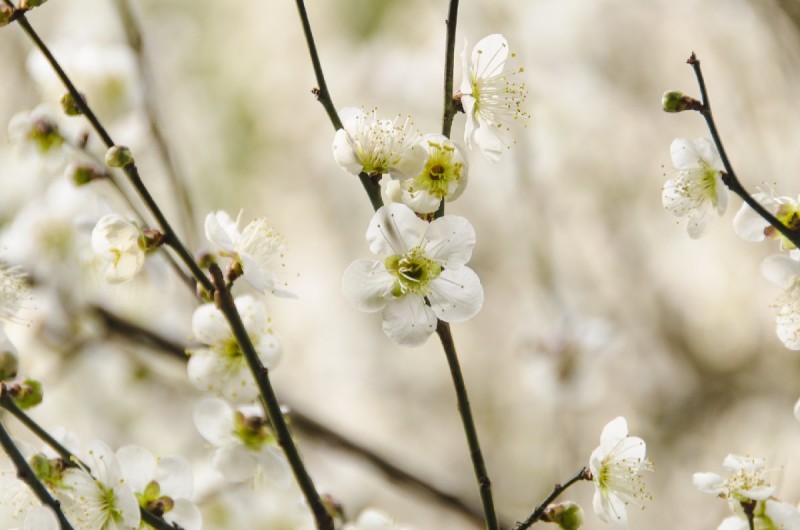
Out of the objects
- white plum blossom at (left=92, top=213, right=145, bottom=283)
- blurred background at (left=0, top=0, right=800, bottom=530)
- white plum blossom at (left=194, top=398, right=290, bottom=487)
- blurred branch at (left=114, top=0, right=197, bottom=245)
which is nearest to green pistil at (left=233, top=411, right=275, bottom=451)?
white plum blossom at (left=194, top=398, right=290, bottom=487)

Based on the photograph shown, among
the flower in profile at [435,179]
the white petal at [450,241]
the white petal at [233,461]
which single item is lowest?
the white petal at [233,461]

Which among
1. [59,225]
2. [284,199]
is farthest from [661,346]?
[59,225]

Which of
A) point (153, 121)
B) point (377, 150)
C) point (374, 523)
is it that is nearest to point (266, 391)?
point (377, 150)

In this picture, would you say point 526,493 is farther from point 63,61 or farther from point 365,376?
point 63,61

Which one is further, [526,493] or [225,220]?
[526,493]

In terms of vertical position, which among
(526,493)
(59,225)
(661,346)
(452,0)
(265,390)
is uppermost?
(661,346)

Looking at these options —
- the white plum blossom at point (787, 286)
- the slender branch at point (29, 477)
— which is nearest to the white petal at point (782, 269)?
the white plum blossom at point (787, 286)

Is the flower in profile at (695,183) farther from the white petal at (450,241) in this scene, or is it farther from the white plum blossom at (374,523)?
the white plum blossom at (374,523)
